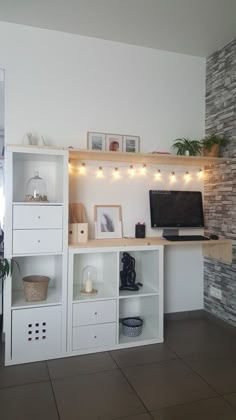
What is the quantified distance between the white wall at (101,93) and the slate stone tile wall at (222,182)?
0.12m

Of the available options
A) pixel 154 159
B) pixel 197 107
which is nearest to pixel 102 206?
pixel 154 159

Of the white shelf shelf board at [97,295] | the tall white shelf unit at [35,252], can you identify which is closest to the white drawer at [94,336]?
the tall white shelf unit at [35,252]

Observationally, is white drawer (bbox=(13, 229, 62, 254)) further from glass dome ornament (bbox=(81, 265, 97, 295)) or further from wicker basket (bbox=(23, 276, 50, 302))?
glass dome ornament (bbox=(81, 265, 97, 295))

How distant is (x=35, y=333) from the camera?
92.4 inches

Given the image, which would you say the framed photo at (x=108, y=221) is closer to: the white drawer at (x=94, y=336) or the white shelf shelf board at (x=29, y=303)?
the white shelf shelf board at (x=29, y=303)

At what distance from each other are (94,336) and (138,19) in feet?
8.58

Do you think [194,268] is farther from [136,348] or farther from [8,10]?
[8,10]

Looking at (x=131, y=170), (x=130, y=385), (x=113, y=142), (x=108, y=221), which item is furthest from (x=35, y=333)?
(x=113, y=142)

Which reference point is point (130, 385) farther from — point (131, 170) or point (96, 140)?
point (96, 140)

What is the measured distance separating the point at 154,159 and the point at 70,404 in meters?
2.00

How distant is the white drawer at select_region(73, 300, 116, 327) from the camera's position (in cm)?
244

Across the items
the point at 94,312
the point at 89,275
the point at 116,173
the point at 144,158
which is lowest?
the point at 94,312

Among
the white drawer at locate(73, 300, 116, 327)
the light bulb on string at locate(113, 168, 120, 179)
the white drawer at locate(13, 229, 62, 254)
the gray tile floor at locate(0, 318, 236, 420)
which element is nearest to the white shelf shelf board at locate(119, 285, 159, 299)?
the white drawer at locate(73, 300, 116, 327)

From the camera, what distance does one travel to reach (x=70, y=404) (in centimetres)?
183
